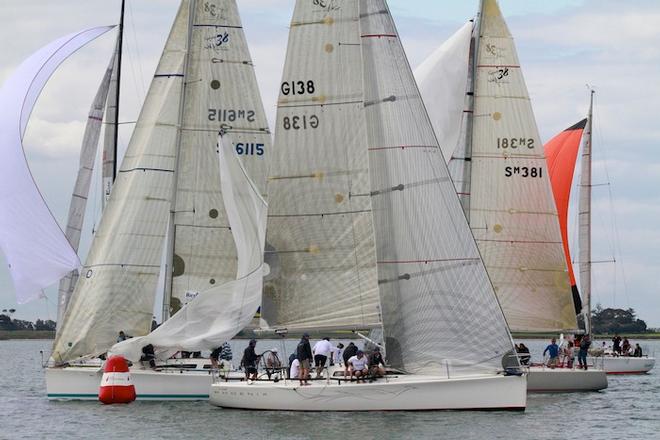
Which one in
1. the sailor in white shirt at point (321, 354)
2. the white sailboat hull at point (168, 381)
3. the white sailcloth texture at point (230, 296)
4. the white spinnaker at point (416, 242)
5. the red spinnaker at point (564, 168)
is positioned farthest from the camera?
the red spinnaker at point (564, 168)

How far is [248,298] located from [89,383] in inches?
207

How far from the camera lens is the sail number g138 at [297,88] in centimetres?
3284

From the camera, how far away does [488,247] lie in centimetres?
4153

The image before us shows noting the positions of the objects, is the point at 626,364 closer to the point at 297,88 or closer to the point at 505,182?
the point at 505,182

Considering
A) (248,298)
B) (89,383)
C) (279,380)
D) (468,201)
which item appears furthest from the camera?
(468,201)

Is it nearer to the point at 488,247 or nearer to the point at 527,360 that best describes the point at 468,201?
the point at 488,247

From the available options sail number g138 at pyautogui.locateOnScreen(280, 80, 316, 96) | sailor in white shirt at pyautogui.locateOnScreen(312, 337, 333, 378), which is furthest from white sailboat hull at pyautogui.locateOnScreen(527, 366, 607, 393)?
sail number g138 at pyautogui.locateOnScreen(280, 80, 316, 96)

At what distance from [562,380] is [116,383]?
11.9 m

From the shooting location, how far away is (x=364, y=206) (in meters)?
32.5

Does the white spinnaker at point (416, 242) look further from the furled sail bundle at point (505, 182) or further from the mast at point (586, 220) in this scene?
the mast at point (586, 220)

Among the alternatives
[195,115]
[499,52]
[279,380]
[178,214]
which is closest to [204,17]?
[195,115]

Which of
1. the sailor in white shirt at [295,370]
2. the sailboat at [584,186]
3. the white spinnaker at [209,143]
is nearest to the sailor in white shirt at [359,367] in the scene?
the sailor in white shirt at [295,370]

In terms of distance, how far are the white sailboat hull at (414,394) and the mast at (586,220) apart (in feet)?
77.1

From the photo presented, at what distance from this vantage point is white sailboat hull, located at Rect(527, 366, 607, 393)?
39.4 m
